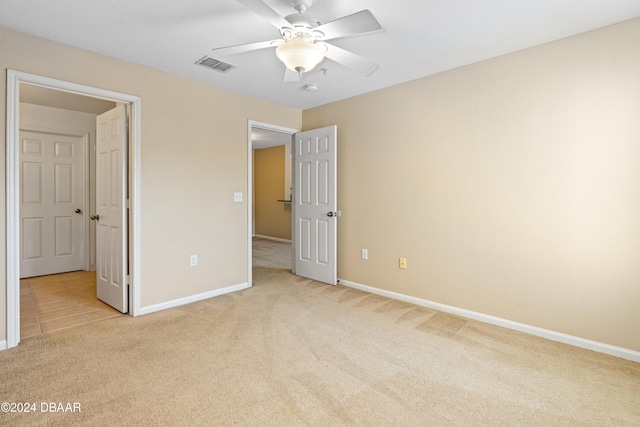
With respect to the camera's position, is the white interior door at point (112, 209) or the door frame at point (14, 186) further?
the white interior door at point (112, 209)

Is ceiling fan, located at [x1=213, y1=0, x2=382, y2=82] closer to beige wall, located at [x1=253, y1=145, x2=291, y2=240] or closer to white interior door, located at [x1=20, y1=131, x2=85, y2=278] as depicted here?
white interior door, located at [x1=20, y1=131, x2=85, y2=278]

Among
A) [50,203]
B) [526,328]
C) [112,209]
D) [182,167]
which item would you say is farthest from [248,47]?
[50,203]

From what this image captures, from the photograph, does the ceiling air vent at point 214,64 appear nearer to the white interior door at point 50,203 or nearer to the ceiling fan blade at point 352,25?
the ceiling fan blade at point 352,25

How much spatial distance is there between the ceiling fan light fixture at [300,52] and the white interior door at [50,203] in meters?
4.56

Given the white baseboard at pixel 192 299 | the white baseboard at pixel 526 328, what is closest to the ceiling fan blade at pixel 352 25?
the white baseboard at pixel 526 328

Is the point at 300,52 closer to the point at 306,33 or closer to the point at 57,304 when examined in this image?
the point at 306,33

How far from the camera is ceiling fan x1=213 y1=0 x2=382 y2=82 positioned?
1736 millimetres

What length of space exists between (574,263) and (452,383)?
1.45 metres

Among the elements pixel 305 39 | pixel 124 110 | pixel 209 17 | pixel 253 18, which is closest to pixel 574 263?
pixel 305 39

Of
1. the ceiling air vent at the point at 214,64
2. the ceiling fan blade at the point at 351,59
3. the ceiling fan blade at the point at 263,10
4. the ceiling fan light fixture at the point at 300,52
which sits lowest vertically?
the ceiling fan light fixture at the point at 300,52

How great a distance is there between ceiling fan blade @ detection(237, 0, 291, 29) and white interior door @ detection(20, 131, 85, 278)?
4626 millimetres

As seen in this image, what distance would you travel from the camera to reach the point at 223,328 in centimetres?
283

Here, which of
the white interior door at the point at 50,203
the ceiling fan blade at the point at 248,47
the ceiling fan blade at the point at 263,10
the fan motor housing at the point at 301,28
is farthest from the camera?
the white interior door at the point at 50,203

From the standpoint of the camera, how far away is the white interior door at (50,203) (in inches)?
179
